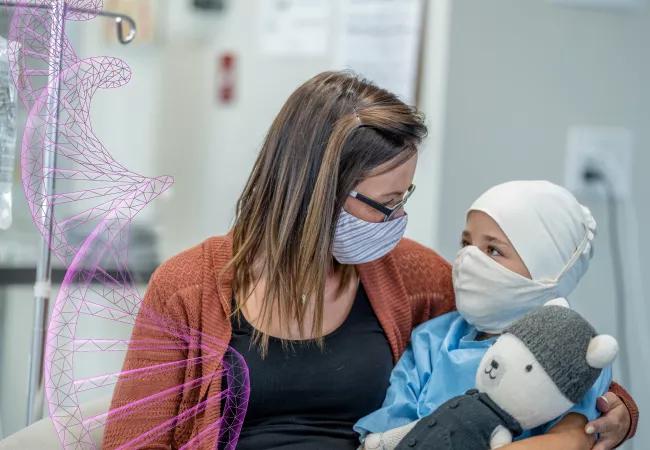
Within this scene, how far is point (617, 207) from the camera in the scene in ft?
7.20

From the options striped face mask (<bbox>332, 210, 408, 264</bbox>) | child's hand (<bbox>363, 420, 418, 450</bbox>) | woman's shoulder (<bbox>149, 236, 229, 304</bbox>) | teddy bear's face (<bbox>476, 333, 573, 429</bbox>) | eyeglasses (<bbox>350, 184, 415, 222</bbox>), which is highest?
eyeglasses (<bbox>350, 184, 415, 222</bbox>)

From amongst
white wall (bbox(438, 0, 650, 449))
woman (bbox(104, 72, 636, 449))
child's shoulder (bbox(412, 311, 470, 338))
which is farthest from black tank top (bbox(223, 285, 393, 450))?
white wall (bbox(438, 0, 650, 449))

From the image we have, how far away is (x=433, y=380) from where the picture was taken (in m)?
1.43

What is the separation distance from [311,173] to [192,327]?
320mm

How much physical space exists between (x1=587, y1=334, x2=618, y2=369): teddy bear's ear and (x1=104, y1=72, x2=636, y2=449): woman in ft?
0.49

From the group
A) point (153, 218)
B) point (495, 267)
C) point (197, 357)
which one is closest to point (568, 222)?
point (495, 267)

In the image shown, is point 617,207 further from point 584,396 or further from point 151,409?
point 151,409

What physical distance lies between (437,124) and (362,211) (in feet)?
2.41

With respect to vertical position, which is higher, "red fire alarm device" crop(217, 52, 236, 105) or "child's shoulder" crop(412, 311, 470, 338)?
"red fire alarm device" crop(217, 52, 236, 105)

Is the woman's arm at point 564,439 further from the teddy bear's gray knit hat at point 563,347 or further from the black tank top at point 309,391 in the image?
the black tank top at point 309,391

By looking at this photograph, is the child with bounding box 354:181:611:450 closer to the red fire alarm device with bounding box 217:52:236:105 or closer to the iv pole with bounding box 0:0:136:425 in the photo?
the iv pole with bounding box 0:0:136:425

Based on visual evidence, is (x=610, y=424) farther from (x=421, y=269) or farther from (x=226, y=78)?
(x=226, y=78)

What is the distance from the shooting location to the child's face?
140 cm

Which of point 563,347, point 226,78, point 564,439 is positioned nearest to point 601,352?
point 563,347
